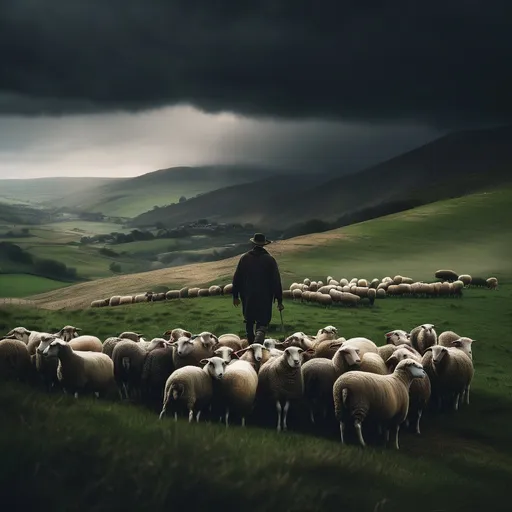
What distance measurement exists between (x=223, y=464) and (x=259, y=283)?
9065mm

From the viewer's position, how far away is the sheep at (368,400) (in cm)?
1221

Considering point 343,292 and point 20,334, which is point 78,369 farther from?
point 343,292

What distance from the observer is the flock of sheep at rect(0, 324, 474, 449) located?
12.6 meters

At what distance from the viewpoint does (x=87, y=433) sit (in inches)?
382

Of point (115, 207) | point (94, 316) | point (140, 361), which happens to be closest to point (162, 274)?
point (94, 316)

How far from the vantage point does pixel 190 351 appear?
47.9 ft

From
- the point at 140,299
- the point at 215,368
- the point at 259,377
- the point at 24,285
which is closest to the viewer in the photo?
the point at 215,368

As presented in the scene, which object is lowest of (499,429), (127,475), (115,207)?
(499,429)

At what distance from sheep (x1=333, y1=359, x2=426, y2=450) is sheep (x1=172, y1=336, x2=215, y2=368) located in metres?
3.40

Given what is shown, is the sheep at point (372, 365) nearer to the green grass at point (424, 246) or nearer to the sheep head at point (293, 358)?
the sheep head at point (293, 358)

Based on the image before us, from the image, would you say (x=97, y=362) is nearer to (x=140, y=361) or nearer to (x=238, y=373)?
(x=140, y=361)

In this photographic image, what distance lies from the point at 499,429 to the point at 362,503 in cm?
560

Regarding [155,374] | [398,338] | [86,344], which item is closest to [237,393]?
[155,374]

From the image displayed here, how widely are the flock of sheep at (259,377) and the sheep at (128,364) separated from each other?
2 cm
